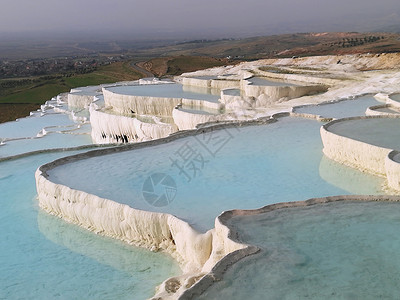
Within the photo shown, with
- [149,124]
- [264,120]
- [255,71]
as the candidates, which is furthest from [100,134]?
[255,71]

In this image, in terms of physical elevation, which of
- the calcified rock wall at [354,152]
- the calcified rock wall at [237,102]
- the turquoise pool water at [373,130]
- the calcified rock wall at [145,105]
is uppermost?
the turquoise pool water at [373,130]

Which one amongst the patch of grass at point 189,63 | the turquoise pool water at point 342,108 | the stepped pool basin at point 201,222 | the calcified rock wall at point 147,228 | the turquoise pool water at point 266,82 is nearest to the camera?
the stepped pool basin at point 201,222

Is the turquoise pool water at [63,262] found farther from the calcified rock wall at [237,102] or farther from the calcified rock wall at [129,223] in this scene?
the calcified rock wall at [237,102]

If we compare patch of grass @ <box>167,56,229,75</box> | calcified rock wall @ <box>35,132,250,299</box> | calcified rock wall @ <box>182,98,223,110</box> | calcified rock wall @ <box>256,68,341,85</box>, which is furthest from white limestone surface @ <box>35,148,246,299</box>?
patch of grass @ <box>167,56,229,75</box>

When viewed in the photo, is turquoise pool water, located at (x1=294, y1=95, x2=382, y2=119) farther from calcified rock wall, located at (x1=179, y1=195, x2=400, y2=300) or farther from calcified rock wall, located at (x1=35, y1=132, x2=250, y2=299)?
calcified rock wall, located at (x1=35, y1=132, x2=250, y2=299)

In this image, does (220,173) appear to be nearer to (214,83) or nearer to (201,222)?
(201,222)

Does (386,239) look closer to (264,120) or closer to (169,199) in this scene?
(169,199)

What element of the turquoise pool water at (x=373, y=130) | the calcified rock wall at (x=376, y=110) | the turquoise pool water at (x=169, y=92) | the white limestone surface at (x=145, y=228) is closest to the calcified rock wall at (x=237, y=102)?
the turquoise pool water at (x=169, y=92)

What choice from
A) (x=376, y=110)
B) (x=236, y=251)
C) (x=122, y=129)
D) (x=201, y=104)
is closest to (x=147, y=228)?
(x=236, y=251)
